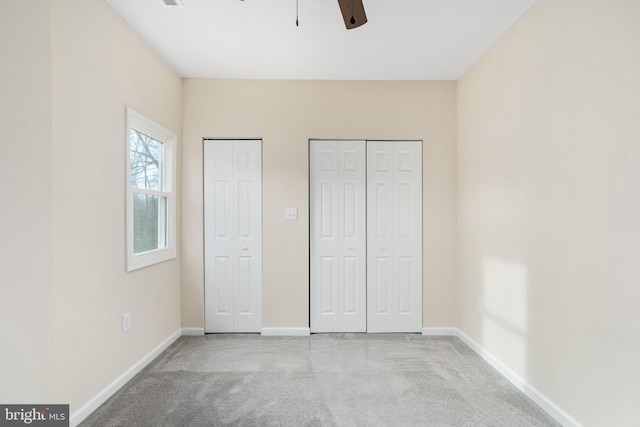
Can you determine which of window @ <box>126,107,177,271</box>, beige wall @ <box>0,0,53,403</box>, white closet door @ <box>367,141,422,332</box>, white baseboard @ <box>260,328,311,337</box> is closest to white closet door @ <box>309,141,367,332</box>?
white closet door @ <box>367,141,422,332</box>

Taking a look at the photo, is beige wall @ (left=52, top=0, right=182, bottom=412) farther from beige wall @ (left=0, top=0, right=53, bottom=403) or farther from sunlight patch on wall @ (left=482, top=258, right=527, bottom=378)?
sunlight patch on wall @ (left=482, top=258, right=527, bottom=378)

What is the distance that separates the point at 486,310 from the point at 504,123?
156 cm

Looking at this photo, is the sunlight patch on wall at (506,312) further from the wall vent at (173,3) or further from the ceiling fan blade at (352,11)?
the wall vent at (173,3)

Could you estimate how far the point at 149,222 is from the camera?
2760 millimetres

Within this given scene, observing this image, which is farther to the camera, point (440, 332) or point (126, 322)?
point (440, 332)

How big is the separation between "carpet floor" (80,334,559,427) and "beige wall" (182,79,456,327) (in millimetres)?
511

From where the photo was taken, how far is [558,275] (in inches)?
74.5

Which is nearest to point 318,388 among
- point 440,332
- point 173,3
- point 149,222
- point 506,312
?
point 506,312

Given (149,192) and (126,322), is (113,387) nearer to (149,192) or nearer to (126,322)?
(126,322)

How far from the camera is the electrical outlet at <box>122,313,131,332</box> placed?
7.47 feet

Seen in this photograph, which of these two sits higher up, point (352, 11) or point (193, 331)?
point (352, 11)

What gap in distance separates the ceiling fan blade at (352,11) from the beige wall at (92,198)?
155 cm

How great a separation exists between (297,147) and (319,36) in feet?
3.60

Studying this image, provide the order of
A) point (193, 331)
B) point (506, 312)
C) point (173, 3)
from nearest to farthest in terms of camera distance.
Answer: point (173, 3)
point (506, 312)
point (193, 331)
